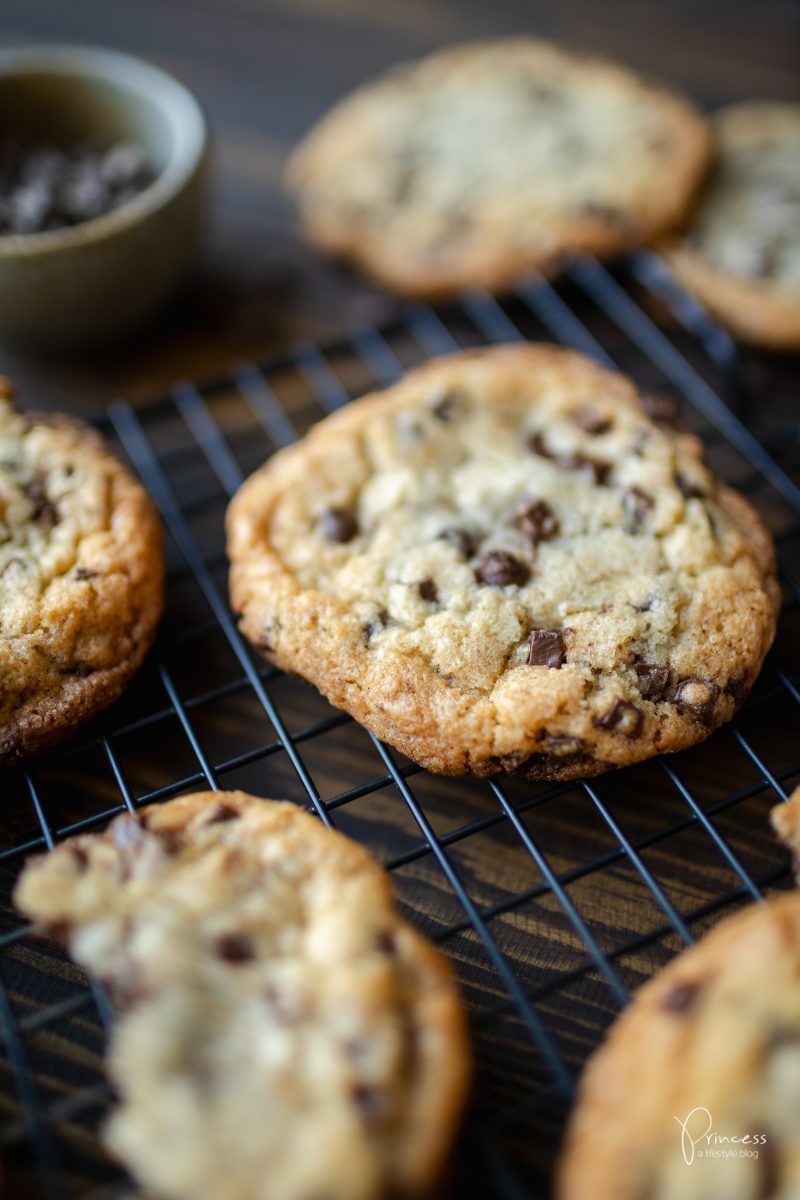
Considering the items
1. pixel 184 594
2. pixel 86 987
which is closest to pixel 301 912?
pixel 86 987

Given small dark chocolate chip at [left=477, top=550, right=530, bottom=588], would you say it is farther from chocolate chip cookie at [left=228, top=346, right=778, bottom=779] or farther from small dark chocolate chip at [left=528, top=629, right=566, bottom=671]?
small dark chocolate chip at [left=528, top=629, right=566, bottom=671]

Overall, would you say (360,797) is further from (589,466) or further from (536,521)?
(589,466)

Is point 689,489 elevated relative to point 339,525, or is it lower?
elevated

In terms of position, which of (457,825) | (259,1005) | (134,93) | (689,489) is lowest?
(457,825)

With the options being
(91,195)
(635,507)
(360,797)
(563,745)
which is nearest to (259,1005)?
(360,797)

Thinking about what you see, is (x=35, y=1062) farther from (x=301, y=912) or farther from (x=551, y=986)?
(x=551, y=986)
